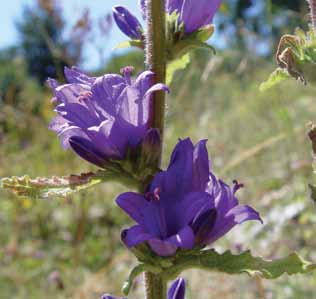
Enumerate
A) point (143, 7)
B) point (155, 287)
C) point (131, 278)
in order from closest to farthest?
point (131, 278) → point (155, 287) → point (143, 7)

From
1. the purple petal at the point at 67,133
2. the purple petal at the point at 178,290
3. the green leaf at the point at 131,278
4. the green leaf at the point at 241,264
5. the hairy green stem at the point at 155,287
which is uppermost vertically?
the purple petal at the point at 67,133

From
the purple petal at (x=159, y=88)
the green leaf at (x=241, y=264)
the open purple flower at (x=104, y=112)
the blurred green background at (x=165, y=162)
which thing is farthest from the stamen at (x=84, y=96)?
the blurred green background at (x=165, y=162)

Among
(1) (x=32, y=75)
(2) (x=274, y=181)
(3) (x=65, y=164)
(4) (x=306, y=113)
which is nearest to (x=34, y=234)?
(3) (x=65, y=164)

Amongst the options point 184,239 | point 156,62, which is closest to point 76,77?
point 156,62

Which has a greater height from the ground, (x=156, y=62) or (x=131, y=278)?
(x=156, y=62)

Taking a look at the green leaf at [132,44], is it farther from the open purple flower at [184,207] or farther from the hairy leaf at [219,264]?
the hairy leaf at [219,264]

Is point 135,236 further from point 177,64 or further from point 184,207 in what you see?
point 177,64

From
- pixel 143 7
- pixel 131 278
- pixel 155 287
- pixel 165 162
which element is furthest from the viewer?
pixel 165 162
